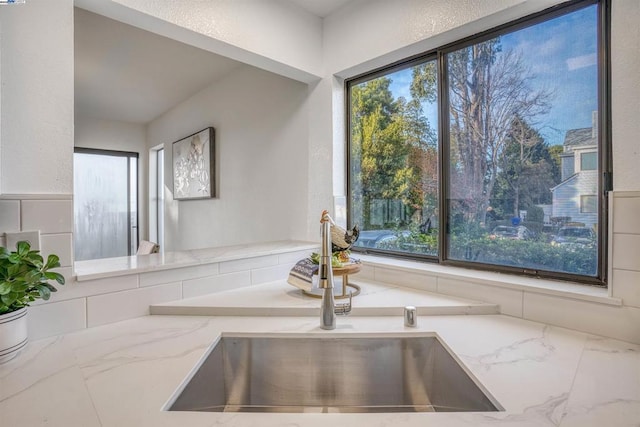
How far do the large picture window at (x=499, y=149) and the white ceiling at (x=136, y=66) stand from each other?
769 millimetres

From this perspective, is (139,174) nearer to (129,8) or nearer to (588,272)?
(129,8)

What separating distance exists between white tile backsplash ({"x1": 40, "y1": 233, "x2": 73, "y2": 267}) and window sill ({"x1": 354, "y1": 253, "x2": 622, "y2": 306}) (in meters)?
1.24

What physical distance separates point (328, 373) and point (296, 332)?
0.54 feet

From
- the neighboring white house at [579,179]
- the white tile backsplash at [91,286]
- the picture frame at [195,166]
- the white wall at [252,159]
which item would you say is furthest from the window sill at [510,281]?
the picture frame at [195,166]

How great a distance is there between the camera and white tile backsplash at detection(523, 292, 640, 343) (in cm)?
99

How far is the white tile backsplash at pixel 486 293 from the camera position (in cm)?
121

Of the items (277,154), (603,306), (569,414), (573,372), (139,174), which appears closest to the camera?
(569,414)

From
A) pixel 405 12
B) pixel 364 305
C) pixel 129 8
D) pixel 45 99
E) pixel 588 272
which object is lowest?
pixel 364 305

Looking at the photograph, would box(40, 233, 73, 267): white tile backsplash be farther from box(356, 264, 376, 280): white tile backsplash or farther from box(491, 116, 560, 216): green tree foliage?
box(491, 116, 560, 216): green tree foliage

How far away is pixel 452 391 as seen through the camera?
36.1 inches

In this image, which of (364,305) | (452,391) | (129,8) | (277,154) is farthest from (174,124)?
(452,391)

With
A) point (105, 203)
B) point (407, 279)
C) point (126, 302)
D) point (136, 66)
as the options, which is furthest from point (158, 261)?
point (105, 203)

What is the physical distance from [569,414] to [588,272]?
699mm

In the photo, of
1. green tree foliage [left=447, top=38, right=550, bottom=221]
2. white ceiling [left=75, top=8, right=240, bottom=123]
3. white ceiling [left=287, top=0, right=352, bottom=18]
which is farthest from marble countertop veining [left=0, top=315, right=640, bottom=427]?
white ceiling [left=75, top=8, right=240, bottom=123]
